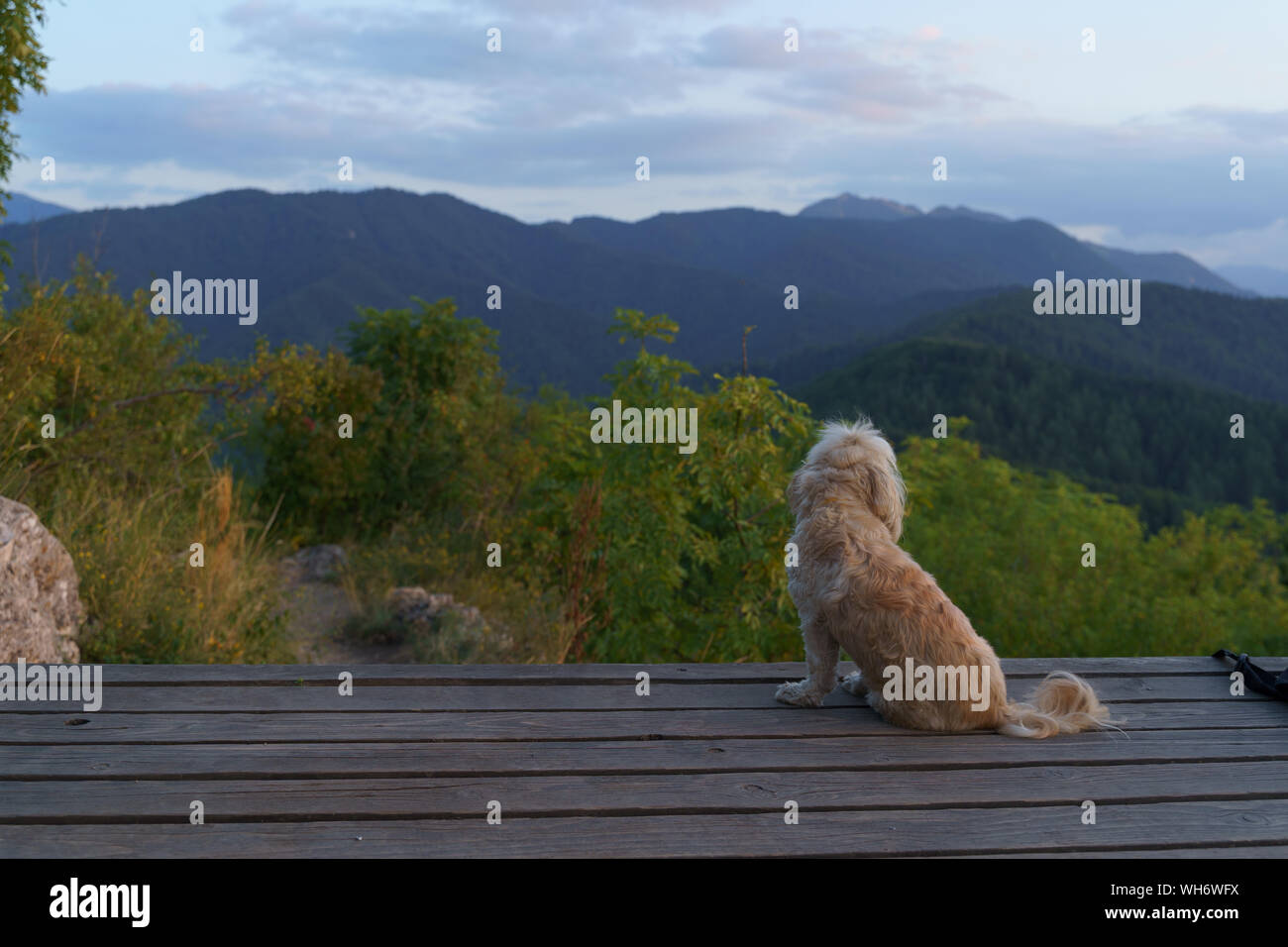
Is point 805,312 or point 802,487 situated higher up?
point 805,312

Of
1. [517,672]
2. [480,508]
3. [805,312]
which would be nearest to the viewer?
[517,672]

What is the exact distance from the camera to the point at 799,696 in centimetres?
301

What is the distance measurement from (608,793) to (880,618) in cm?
103

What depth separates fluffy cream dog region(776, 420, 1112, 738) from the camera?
2.79 meters

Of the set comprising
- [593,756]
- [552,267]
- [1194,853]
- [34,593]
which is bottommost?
[1194,853]

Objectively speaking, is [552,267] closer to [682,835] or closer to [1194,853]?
[682,835]

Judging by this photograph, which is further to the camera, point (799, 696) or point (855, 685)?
point (855, 685)

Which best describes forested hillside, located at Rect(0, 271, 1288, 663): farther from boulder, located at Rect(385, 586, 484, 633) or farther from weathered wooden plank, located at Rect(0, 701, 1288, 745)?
weathered wooden plank, located at Rect(0, 701, 1288, 745)

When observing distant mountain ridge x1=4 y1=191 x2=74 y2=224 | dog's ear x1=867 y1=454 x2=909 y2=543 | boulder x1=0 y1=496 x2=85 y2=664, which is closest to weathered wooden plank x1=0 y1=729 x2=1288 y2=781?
dog's ear x1=867 y1=454 x2=909 y2=543

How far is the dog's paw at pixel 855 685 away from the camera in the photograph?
3123mm

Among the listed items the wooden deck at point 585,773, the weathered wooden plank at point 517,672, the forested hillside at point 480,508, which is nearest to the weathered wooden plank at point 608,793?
the wooden deck at point 585,773

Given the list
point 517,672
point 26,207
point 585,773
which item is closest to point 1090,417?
point 26,207

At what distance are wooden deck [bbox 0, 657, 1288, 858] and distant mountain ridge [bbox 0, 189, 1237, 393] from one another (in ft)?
120

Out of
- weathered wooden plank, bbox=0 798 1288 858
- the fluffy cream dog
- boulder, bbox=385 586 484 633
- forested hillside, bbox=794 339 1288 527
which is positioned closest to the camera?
weathered wooden plank, bbox=0 798 1288 858
